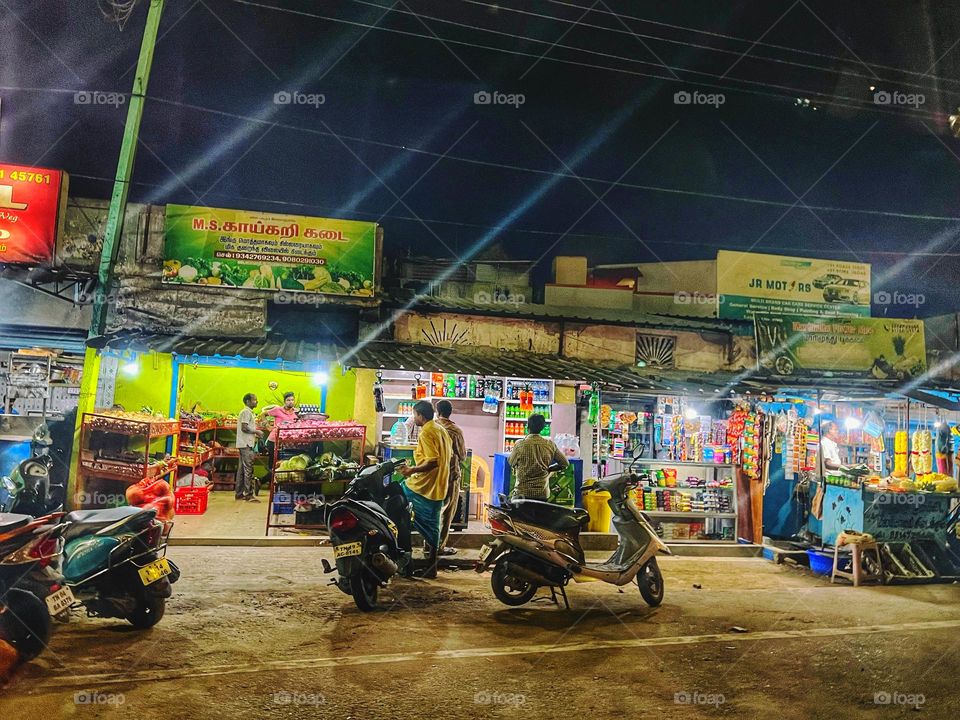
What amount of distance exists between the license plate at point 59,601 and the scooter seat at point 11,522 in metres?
0.57

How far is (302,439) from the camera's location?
995 centimetres

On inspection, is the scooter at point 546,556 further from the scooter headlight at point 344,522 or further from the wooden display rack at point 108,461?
the wooden display rack at point 108,461

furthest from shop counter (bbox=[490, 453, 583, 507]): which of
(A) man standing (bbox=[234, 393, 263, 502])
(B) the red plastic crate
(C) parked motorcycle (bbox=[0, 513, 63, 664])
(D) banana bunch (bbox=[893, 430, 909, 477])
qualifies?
(C) parked motorcycle (bbox=[0, 513, 63, 664])

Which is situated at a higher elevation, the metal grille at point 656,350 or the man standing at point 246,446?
the metal grille at point 656,350

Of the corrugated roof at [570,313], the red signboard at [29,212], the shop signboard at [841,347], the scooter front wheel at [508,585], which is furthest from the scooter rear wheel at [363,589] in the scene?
the shop signboard at [841,347]

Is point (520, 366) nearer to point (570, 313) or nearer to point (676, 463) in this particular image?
point (570, 313)

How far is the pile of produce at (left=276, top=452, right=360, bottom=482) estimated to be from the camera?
9562mm

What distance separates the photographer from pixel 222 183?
13.8 metres

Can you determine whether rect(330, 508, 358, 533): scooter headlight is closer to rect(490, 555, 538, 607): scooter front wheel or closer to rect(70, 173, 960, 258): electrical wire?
rect(490, 555, 538, 607): scooter front wheel


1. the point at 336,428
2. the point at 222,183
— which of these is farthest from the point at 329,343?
the point at 222,183

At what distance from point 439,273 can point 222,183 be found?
5.14 metres

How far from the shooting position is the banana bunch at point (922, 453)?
10.5 metres

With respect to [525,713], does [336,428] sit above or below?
above

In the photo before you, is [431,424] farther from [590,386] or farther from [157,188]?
[157,188]
